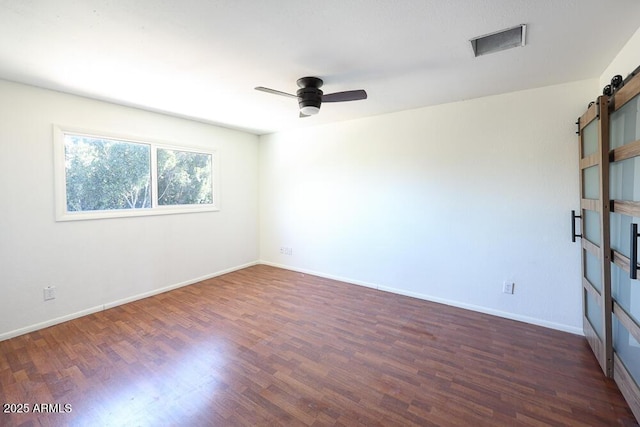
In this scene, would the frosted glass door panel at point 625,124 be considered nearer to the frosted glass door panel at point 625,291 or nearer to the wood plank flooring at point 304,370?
the frosted glass door panel at point 625,291

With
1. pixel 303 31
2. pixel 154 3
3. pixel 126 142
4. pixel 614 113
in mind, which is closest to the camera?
pixel 154 3

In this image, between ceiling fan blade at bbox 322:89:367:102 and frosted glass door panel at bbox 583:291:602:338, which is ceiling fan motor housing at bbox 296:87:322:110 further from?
frosted glass door panel at bbox 583:291:602:338

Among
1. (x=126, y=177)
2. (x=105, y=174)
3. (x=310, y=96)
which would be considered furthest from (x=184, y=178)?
(x=310, y=96)

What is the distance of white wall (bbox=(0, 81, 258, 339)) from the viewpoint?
2.56 m

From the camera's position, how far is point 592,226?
2270 mm

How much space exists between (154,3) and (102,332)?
2898 millimetres

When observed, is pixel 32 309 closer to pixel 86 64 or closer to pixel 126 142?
pixel 126 142

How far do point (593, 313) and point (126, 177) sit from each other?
202 inches

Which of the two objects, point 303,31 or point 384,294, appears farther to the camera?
point 384,294

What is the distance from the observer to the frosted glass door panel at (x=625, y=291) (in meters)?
1.66

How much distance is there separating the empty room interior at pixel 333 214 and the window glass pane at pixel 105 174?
0.02 m

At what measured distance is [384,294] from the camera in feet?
11.9

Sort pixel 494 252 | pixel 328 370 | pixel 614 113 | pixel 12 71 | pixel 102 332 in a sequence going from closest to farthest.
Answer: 1. pixel 614 113
2. pixel 328 370
3. pixel 12 71
4. pixel 102 332
5. pixel 494 252

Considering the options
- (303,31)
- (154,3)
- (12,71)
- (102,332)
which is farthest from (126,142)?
(303,31)
